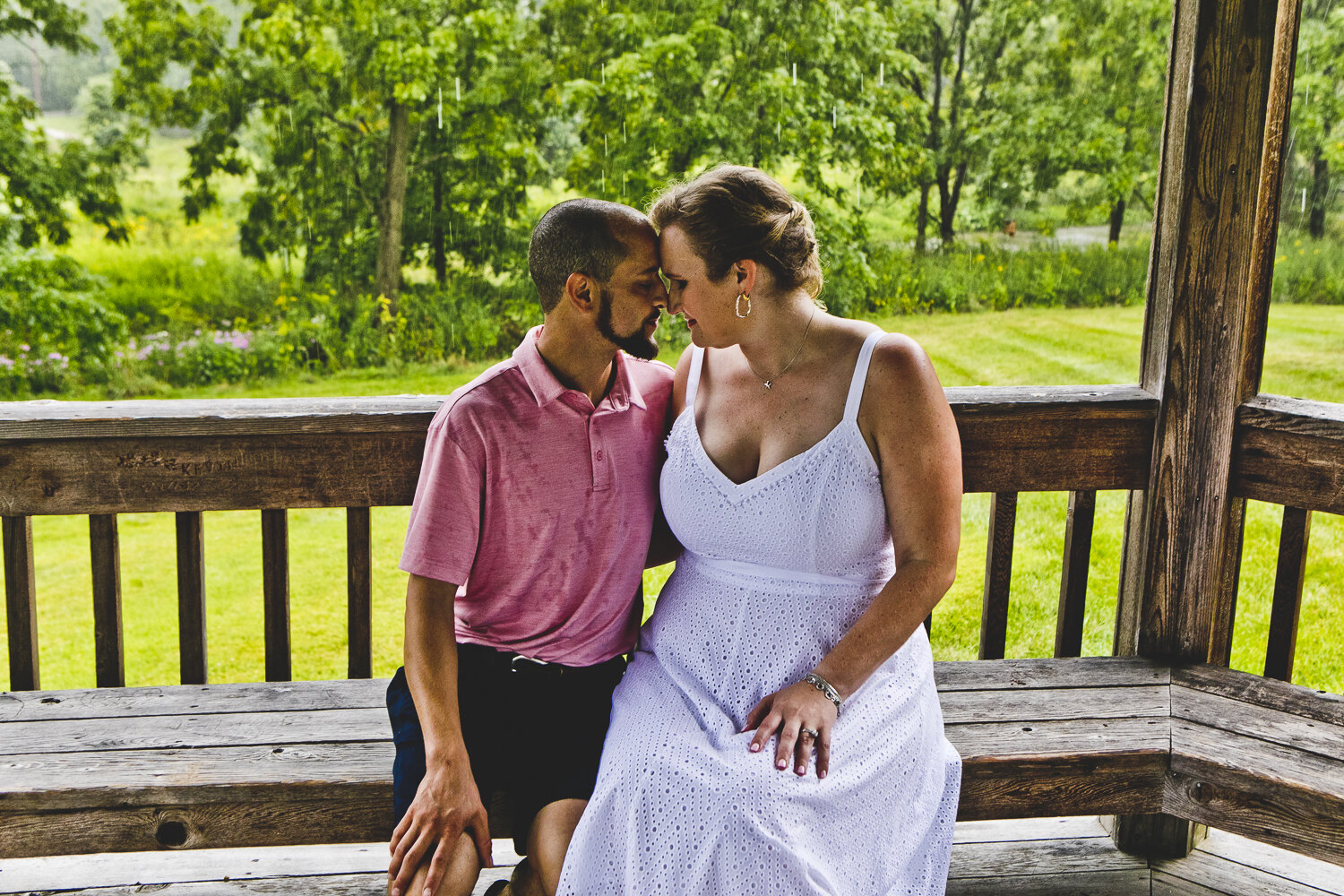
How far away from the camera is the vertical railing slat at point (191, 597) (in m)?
2.15

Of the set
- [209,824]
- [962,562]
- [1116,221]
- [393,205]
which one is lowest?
[962,562]

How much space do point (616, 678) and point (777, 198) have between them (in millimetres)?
879

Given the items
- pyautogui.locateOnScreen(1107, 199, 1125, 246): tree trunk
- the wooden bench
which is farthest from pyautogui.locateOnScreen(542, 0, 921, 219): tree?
the wooden bench

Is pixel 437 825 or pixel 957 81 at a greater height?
pixel 957 81

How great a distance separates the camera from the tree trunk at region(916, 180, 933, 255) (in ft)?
21.6

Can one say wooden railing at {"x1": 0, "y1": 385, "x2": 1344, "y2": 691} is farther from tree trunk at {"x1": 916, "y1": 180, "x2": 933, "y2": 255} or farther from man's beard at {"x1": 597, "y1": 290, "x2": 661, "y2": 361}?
tree trunk at {"x1": 916, "y1": 180, "x2": 933, "y2": 255}

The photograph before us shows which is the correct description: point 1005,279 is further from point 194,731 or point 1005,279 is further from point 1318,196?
point 194,731

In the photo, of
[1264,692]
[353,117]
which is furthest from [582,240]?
[353,117]

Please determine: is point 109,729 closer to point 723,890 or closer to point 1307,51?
point 723,890

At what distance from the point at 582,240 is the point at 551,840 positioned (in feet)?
3.04

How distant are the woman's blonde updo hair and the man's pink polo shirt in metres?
0.30

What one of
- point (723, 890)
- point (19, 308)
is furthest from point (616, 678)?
point (19, 308)

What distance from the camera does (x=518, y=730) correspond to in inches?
67.6

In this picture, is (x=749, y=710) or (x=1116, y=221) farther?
(x=1116, y=221)
